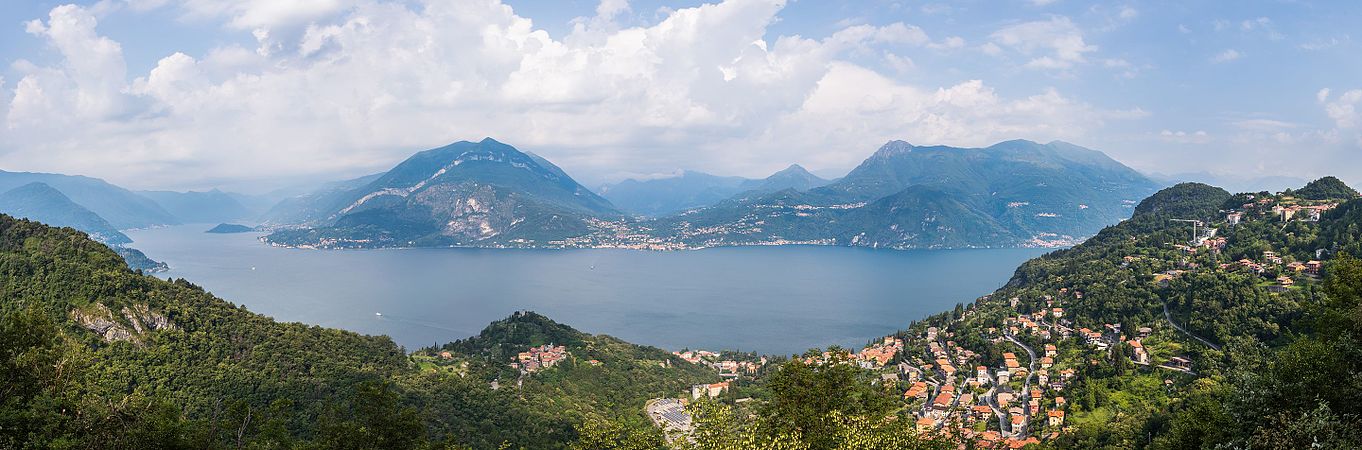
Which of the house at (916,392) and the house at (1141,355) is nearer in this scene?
the house at (1141,355)

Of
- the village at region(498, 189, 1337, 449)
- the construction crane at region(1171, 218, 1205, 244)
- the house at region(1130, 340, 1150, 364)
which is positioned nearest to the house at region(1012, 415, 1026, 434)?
the village at region(498, 189, 1337, 449)

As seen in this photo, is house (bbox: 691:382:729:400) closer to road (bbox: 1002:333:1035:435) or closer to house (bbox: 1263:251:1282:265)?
road (bbox: 1002:333:1035:435)

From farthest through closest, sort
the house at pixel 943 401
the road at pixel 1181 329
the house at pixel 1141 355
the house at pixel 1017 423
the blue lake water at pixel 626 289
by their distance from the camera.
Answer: the blue lake water at pixel 626 289
the house at pixel 943 401
the house at pixel 1141 355
the road at pixel 1181 329
the house at pixel 1017 423

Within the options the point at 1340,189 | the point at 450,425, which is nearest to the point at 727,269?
the point at 1340,189

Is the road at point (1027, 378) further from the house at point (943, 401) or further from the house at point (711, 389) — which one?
the house at point (711, 389)

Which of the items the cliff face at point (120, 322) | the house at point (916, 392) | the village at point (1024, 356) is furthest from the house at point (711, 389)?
the cliff face at point (120, 322)

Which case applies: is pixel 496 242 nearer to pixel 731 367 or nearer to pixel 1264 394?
pixel 731 367

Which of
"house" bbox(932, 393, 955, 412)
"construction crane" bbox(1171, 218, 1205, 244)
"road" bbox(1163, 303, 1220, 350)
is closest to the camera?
"road" bbox(1163, 303, 1220, 350)
